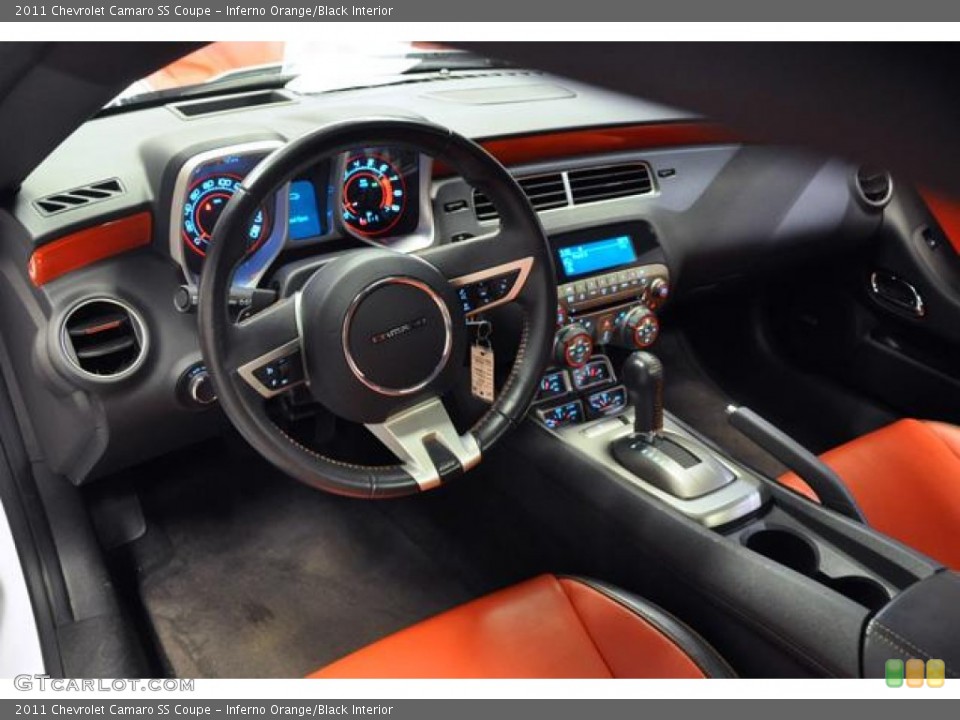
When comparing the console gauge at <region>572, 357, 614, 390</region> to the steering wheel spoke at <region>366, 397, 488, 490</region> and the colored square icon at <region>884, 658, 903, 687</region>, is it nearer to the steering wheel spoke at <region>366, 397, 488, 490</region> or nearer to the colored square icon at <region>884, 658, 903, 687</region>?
the steering wheel spoke at <region>366, 397, 488, 490</region>

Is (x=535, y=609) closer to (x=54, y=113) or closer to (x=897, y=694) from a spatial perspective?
(x=897, y=694)

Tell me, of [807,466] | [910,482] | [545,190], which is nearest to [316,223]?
[545,190]

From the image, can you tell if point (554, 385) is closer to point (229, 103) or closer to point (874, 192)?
point (229, 103)

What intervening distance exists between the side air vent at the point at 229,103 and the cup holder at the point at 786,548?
3.89 feet

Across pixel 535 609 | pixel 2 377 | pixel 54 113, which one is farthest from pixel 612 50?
pixel 2 377

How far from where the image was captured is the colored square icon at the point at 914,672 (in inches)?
40.8

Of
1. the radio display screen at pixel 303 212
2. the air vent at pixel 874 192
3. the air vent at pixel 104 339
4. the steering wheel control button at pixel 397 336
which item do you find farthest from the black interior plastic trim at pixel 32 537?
the air vent at pixel 874 192

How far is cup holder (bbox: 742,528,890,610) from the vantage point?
4.14ft

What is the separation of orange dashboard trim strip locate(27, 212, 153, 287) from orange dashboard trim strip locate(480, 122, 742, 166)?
629 millimetres

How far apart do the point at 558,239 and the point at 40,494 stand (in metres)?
1.13

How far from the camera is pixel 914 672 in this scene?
41.0 inches

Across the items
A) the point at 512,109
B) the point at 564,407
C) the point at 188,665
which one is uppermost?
the point at 512,109

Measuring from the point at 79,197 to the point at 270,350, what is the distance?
1.62 ft

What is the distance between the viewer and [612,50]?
1.30 ft
